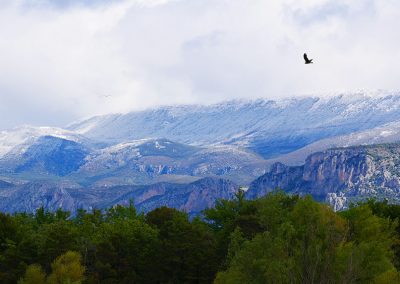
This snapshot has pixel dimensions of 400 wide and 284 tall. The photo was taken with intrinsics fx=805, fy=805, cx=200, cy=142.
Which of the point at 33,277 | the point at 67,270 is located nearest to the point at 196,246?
the point at 67,270

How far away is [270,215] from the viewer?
135625 millimetres

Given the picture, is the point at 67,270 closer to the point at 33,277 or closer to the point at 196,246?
the point at 33,277

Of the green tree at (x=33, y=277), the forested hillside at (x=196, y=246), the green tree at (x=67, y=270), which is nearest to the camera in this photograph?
the forested hillside at (x=196, y=246)

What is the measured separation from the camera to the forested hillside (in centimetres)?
10306

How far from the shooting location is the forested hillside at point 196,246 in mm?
103062

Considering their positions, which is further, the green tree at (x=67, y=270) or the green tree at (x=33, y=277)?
the green tree at (x=67, y=270)

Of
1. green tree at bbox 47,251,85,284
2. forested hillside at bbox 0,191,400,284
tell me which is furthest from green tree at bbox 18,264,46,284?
green tree at bbox 47,251,85,284

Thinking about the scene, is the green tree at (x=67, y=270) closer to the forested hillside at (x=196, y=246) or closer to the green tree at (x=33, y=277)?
the forested hillside at (x=196, y=246)

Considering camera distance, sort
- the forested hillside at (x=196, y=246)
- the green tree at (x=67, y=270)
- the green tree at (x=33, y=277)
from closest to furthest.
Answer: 1. the forested hillside at (x=196, y=246)
2. the green tree at (x=33, y=277)
3. the green tree at (x=67, y=270)

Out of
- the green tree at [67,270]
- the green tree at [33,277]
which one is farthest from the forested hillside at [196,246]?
the green tree at [67,270]

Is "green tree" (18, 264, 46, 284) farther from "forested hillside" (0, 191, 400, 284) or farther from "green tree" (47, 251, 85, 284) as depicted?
"green tree" (47, 251, 85, 284)

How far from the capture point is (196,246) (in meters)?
142

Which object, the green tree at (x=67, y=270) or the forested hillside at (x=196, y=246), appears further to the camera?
the green tree at (x=67, y=270)

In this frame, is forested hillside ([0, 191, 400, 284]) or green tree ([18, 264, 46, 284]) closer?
forested hillside ([0, 191, 400, 284])
